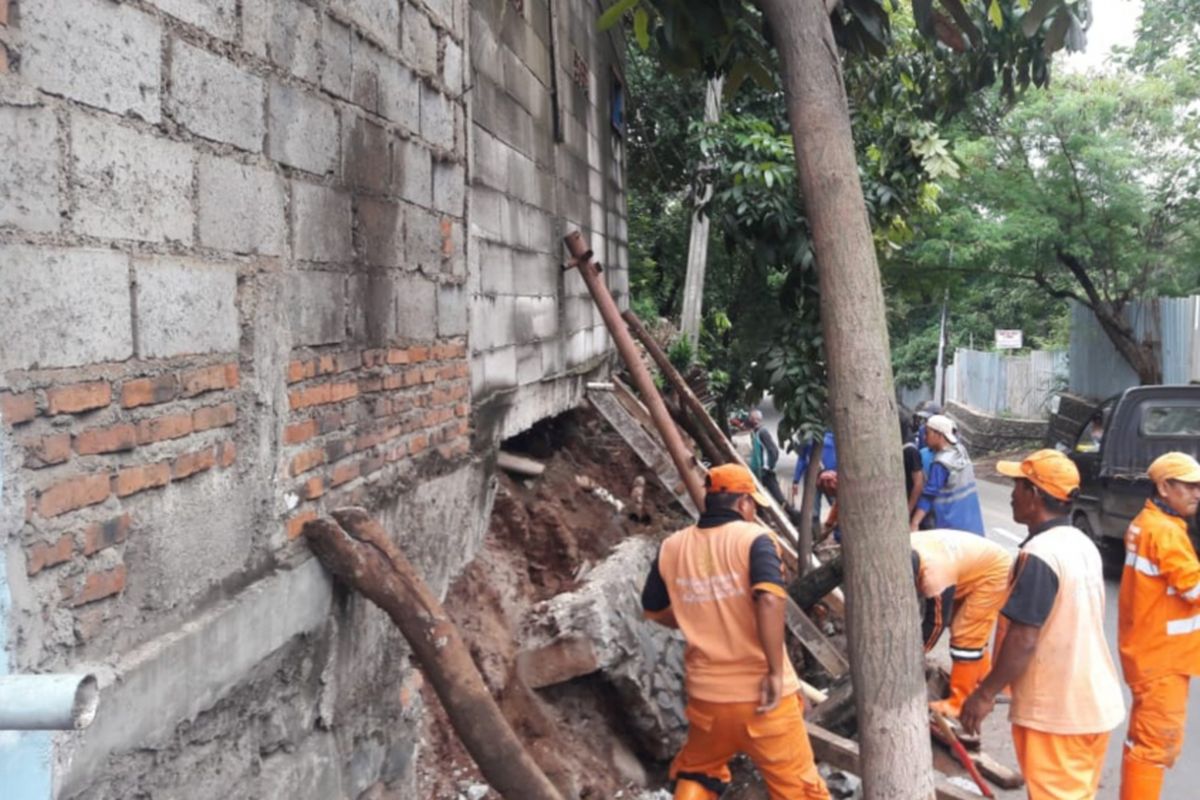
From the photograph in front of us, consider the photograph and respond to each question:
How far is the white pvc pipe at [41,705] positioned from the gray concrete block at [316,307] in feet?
5.03

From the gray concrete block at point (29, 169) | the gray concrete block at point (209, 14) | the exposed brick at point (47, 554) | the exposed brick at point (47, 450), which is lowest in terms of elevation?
the exposed brick at point (47, 554)

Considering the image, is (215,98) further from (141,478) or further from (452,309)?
(452,309)

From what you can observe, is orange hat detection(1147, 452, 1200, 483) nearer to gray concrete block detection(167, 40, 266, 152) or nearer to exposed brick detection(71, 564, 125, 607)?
gray concrete block detection(167, 40, 266, 152)

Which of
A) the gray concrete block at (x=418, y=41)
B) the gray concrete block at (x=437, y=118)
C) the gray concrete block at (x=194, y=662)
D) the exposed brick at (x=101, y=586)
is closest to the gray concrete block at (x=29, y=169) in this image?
the exposed brick at (x=101, y=586)

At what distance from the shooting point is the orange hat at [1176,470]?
4.83 meters

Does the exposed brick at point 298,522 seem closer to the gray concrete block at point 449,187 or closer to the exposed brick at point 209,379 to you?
the exposed brick at point 209,379

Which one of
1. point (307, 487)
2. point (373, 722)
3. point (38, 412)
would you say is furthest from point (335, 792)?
point (38, 412)

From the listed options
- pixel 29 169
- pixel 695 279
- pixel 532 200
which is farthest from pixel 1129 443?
pixel 29 169

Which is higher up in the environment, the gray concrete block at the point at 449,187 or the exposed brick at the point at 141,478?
the gray concrete block at the point at 449,187

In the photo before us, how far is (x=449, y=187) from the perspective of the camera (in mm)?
4105

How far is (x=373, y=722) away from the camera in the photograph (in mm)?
3527

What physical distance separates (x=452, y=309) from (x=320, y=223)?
120 centimetres

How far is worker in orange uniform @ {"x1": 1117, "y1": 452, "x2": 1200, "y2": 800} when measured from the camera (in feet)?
15.1

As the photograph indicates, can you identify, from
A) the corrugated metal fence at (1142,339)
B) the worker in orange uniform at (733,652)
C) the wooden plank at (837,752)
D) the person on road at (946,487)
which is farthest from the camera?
the corrugated metal fence at (1142,339)
